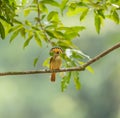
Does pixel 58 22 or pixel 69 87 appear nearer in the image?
pixel 58 22

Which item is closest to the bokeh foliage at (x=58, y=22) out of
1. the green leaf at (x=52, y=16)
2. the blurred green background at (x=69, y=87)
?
the green leaf at (x=52, y=16)

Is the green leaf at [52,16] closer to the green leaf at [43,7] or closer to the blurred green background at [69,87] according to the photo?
the green leaf at [43,7]

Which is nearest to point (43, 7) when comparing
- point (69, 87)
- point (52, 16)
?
point (52, 16)

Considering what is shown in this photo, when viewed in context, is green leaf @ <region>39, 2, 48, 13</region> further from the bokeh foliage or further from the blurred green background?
the blurred green background

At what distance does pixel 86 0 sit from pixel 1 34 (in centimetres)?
29

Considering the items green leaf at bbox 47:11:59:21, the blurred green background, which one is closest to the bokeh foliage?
green leaf at bbox 47:11:59:21

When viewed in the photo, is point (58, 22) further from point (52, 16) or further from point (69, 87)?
point (69, 87)

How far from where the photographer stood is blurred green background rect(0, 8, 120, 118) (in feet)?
66.7

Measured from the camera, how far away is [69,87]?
20.9 metres

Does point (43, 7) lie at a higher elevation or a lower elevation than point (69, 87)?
higher

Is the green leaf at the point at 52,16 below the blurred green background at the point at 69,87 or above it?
above

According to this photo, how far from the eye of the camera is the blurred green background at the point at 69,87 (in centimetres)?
2034

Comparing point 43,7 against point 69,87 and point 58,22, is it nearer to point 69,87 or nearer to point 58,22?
point 58,22

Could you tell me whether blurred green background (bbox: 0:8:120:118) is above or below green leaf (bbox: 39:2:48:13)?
below
